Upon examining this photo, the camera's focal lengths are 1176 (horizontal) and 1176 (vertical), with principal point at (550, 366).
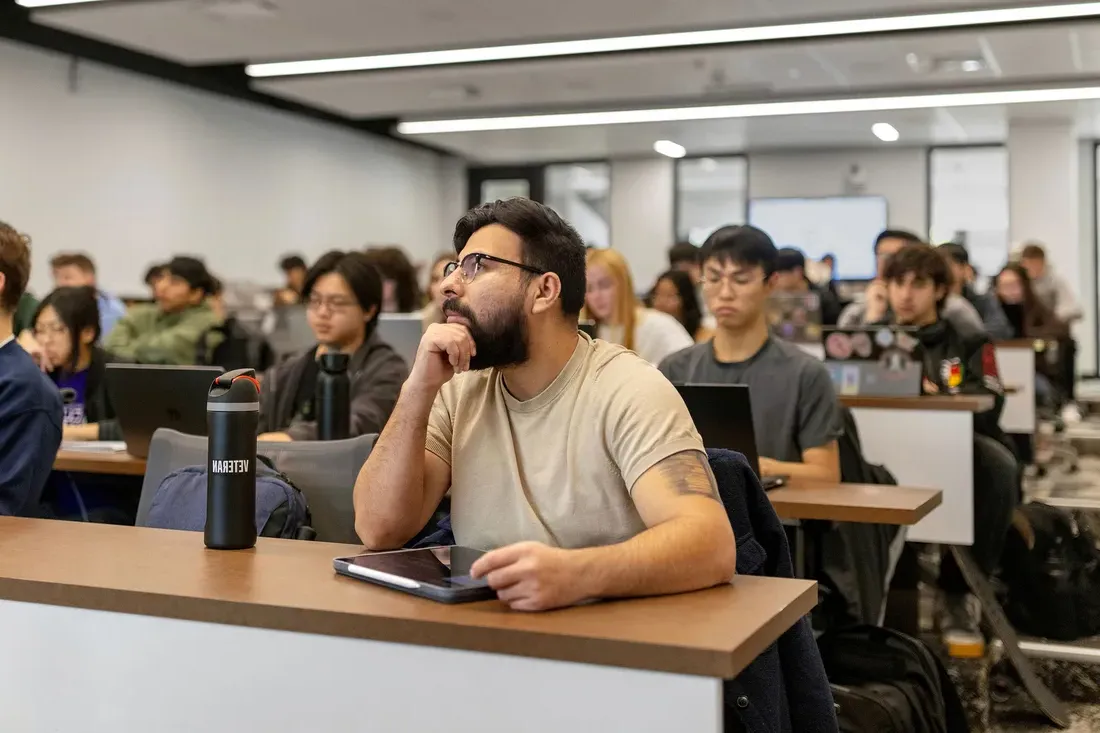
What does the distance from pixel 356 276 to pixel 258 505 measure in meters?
1.63

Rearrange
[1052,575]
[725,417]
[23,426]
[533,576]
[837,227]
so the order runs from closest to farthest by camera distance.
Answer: [533,576] < [23,426] < [725,417] < [1052,575] < [837,227]

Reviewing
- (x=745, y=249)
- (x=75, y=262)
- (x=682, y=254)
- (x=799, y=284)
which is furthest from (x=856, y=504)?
(x=799, y=284)

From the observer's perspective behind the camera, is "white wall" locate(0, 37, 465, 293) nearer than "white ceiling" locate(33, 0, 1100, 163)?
No

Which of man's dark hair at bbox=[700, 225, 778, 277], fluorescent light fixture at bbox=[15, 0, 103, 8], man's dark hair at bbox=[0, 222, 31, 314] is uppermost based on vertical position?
fluorescent light fixture at bbox=[15, 0, 103, 8]

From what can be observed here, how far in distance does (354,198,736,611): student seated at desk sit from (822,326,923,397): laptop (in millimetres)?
2608

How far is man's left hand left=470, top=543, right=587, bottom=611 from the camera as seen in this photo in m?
1.27

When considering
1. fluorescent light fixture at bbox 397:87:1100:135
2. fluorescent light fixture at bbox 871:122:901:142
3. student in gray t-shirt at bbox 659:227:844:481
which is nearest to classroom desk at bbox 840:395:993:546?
student in gray t-shirt at bbox 659:227:844:481

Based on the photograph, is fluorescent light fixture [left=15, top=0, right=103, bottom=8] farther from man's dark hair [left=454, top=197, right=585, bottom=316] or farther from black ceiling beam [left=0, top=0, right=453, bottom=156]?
man's dark hair [left=454, top=197, right=585, bottom=316]

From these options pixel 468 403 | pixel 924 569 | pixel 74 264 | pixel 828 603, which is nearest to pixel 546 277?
pixel 468 403

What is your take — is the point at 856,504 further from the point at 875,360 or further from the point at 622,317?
the point at 622,317

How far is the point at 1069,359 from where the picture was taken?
961cm

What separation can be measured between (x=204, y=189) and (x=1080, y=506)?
7.63 meters

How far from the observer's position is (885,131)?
12094 mm

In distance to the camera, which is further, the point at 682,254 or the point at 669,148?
the point at 669,148
